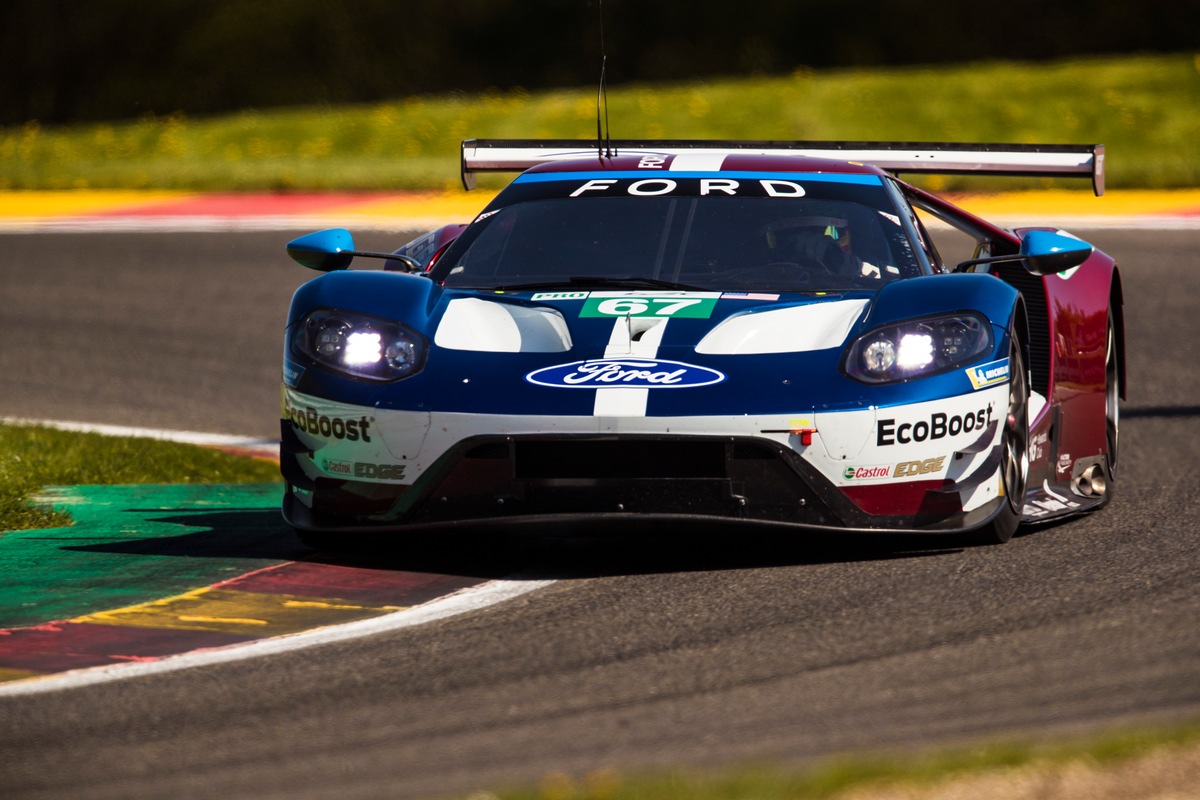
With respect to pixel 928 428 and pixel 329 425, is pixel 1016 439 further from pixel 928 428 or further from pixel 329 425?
pixel 329 425

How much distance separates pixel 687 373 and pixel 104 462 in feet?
11.9

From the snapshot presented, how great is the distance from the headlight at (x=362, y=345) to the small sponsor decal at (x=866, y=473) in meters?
1.20

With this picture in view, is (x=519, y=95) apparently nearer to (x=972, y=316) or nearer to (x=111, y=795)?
(x=972, y=316)

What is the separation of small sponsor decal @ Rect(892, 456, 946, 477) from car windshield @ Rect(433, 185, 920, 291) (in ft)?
2.47

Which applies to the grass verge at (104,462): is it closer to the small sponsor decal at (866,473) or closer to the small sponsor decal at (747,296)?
the small sponsor decal at (747,296)

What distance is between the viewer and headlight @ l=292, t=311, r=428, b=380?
5438 mm

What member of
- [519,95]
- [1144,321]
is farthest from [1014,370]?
[519,95]

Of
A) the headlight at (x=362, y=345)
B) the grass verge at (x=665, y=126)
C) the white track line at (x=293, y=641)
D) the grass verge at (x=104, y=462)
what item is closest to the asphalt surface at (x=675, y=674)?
the white track line at (x=293, y=641)

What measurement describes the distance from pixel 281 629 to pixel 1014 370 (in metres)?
2.22

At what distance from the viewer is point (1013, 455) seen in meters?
5.62

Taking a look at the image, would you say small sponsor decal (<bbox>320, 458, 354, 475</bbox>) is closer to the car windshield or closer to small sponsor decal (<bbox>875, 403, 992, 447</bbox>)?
the car windshield

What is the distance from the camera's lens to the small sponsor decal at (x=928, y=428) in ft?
17.0

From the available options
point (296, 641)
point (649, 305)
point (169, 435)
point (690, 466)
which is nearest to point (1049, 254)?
point (649, 305)

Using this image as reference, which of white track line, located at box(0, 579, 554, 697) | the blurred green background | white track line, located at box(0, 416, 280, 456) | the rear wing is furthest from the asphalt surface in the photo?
the blurred green background
